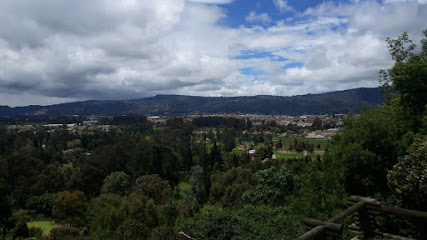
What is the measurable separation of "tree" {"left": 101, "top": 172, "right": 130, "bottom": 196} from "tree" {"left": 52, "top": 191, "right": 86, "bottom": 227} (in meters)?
4.74

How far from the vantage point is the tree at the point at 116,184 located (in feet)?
99.8

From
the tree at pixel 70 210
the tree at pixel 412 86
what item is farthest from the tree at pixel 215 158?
the tree at pixel 412 86

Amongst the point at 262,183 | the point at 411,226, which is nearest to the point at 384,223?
the point at 411,226

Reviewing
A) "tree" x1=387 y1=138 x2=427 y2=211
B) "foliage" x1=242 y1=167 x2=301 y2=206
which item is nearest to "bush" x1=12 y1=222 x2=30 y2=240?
"foliage" x1=242 y1=167 x2=301 y2=206

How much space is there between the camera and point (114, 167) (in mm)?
42688

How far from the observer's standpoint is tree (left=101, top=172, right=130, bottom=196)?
3042 centimetres

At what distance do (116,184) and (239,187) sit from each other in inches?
509

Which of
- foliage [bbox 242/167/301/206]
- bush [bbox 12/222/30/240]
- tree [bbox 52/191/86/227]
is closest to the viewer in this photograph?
foliage [bbox 242/167/301/206]

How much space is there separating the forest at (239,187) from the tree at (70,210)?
3.2 inches

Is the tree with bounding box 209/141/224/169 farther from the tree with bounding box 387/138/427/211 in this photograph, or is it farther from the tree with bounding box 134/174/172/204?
the tree with bounding box 387/138/427/211

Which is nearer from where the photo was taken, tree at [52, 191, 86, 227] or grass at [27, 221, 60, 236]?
tree at [52, 191, 86, 227]

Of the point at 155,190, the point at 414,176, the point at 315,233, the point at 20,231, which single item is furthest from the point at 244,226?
the point at 155,190

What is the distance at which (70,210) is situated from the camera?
2466 centimetres

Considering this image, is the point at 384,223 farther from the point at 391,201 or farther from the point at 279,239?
the point at 279,239
